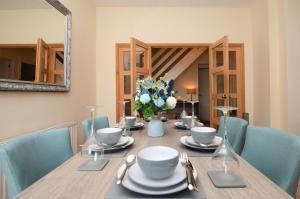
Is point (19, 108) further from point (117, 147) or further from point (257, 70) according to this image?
point (257, 70)

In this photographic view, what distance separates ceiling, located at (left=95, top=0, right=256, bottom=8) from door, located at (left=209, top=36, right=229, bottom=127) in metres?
0.73

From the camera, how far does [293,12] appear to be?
266 cm

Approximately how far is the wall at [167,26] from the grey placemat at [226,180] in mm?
2889

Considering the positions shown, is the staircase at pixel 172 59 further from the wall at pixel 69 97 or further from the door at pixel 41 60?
the door at pixel 41 60

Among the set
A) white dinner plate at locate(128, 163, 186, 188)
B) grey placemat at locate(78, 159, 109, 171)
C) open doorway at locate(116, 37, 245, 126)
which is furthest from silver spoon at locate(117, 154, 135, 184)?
open doorway at locate(116, 37, 245, 126)

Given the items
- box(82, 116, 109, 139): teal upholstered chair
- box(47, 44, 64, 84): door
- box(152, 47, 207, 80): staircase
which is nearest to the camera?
box(82, 116, 109, 139): teal upholstered chair

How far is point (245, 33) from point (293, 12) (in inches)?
32.9

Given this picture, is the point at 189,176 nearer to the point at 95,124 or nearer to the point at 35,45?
the point at 95,124

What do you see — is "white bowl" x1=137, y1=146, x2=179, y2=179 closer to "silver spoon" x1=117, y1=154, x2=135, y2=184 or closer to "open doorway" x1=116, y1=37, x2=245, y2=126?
"silver spoon" x1=117, y1=154, x2=135, y2=184

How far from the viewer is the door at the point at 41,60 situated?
1762 millimetres

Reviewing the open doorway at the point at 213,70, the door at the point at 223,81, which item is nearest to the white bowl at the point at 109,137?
the open doorway at the point at 213,70

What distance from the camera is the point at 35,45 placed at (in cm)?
173

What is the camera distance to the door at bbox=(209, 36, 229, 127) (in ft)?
9.93

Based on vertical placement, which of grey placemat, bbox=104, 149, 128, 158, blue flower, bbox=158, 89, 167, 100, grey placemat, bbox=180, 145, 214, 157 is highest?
blue flower, bbox=158, 89, 167, 100
